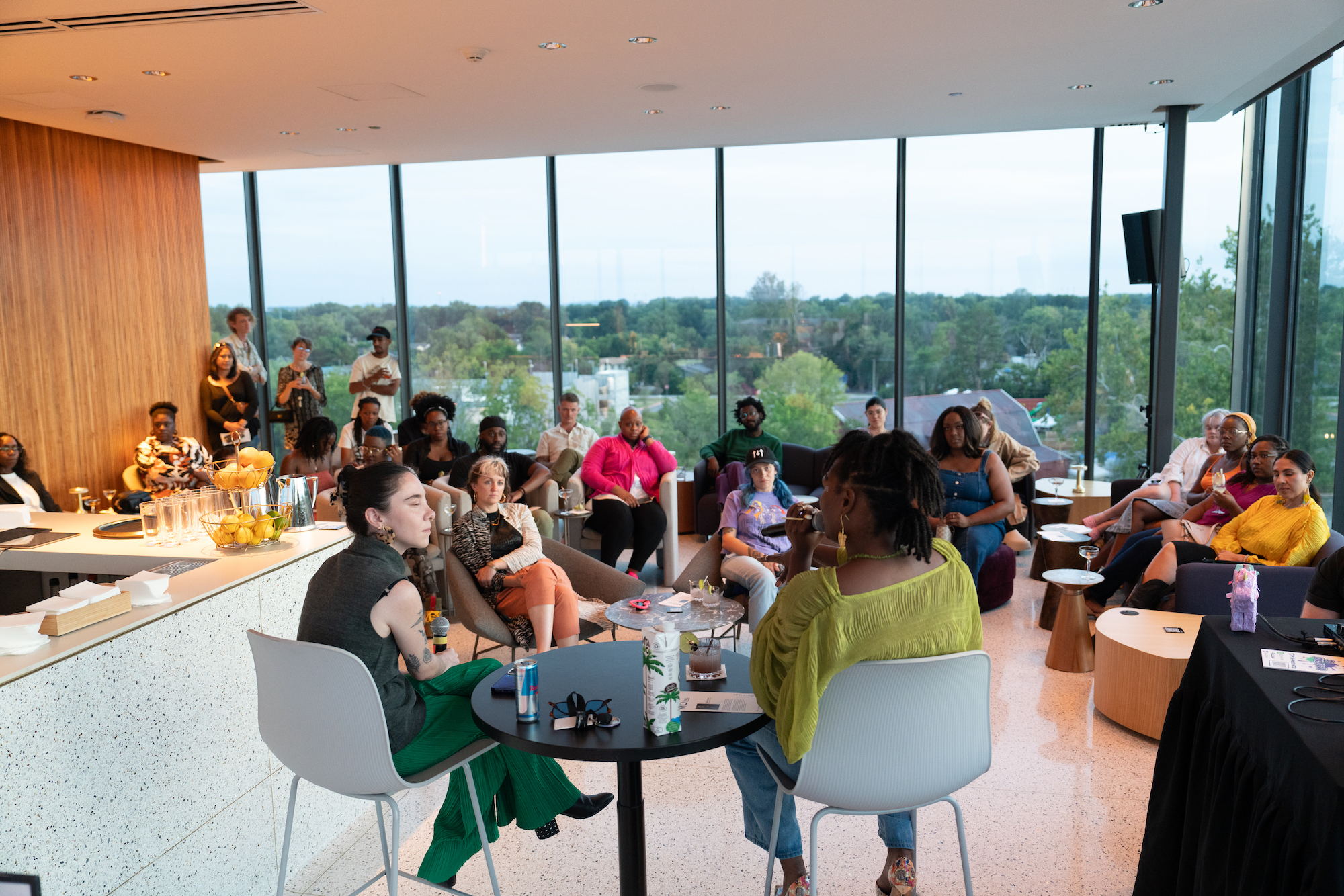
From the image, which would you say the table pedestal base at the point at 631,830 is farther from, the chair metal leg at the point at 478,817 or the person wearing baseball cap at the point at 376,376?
the person wearing baseball cap at the point at 376,376

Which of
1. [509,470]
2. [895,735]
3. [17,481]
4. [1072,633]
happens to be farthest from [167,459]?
[895,735]

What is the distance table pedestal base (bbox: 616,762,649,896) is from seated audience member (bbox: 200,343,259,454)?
6.76 m

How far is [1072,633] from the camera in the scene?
488cm

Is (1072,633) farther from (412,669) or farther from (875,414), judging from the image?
(412,669)

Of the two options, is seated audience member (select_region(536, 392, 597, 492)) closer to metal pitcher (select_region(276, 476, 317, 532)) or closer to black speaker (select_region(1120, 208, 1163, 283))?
metal pitcher (select_region(276, 476, 317, 532))

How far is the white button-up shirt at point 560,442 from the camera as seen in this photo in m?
7.50

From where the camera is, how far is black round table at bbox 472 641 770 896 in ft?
7.07

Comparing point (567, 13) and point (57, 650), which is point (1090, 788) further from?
point (567, 13)

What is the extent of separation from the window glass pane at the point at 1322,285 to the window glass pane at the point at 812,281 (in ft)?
9.96

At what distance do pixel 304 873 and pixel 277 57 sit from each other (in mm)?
3998

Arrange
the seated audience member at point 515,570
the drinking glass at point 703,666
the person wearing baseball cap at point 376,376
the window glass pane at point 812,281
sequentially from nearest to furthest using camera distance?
the drinking glass at point 703,666
the seated audience member at point 515,570
the window glass pane at point 812,281
the person wearing baseball cap at point 376,376

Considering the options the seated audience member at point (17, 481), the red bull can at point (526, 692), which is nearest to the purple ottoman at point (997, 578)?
the red bull can at point (526, 692)

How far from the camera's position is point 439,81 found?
565cm

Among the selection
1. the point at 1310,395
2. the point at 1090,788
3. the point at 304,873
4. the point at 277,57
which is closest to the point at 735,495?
the point at 1090,788
